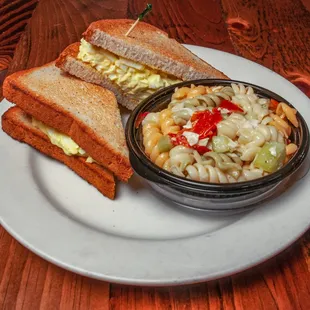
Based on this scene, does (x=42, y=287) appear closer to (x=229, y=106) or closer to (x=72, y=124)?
(x=72, y=124)

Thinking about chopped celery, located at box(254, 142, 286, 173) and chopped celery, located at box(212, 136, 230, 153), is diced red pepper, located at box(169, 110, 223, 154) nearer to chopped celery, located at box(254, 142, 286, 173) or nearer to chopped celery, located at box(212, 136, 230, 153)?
chopped celery, located at box(212, 136, 230, 153)

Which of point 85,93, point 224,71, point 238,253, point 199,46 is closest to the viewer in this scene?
point 238,253

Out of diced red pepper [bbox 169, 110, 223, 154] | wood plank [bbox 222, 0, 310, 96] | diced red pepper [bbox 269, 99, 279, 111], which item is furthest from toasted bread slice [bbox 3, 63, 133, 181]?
wood plank [bbox 222, 0, 310, 96]

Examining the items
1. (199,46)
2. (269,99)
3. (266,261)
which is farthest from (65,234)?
(199,46)

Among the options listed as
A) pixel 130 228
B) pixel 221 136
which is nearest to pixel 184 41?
pixel 221 136

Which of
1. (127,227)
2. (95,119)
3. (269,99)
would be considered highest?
(269,99)

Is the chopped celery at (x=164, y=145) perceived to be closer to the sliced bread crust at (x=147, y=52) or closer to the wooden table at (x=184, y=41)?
the wooden table at (x=184, y=41)

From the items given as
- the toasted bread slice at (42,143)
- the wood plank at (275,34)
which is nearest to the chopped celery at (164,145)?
the toasted bread slice at (42,143)

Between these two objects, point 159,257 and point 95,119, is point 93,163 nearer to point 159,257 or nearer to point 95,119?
point 95,119
